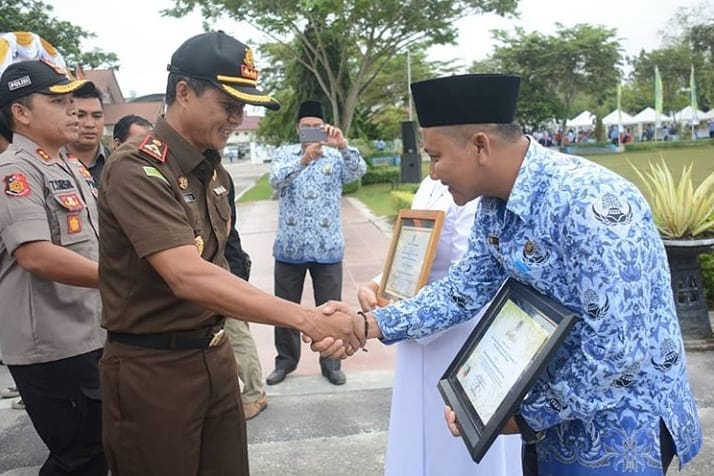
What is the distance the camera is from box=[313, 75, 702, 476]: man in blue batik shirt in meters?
1.42

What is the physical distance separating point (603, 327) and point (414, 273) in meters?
1.18

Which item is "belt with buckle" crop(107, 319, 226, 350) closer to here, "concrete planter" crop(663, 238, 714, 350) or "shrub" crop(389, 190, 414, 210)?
"concrete planter" crop(663, 238, 714, 350)

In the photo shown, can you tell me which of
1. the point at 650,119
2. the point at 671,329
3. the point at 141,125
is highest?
the point at 141,125

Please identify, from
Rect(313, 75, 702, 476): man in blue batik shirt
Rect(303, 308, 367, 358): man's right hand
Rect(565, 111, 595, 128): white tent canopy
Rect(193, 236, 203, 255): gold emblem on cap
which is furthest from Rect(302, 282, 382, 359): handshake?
Rect(565, 111, 595, 128): white tent canopy

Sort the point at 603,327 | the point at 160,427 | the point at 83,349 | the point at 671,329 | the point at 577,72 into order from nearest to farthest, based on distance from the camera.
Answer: the point at 603,327
the point at 671,329
the point at 160,427
the point at 83,349
the point at 577,72

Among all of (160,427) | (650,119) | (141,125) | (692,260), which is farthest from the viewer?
(650,119)

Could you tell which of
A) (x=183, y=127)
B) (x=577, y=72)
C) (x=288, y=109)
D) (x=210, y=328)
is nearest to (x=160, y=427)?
(x=210, y=328)

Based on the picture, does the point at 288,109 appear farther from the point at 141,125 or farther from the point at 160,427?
the point at 160,427

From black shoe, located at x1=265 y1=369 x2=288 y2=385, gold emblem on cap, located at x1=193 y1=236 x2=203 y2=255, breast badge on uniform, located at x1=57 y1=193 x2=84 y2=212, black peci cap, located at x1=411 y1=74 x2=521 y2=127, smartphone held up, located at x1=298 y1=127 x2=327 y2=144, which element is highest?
black peci cap, located at x1=411 y1=74 x2=521 y2=127

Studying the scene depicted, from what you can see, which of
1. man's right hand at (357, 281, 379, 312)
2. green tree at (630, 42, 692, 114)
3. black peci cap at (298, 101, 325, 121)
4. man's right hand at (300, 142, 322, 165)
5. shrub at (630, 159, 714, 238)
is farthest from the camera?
green tree at (630, 42, 692, 114)

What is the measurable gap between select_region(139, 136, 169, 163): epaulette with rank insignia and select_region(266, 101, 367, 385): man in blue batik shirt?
2507 mm

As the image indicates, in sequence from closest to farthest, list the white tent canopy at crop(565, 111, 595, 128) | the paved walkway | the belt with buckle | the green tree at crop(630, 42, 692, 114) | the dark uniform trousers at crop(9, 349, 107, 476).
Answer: the belt with buckle, the dark uniform trousers at crop(9, 349, 107, 476), the paved walkway, the green tree at crop(630, 42, 692, 114), the white tent canopy at crop(565, 111, 595, 128)

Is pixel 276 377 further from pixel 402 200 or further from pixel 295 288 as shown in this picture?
pixel 402 200

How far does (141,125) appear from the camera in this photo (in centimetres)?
435
